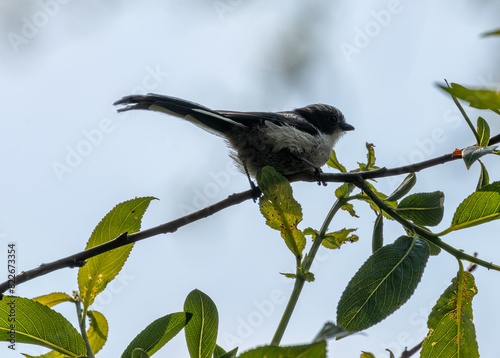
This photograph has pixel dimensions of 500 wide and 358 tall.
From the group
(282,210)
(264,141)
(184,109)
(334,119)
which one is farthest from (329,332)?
(334,119)

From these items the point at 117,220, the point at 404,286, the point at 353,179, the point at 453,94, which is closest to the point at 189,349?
the point at 117,220

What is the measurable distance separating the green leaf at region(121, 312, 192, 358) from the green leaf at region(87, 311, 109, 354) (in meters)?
0.43

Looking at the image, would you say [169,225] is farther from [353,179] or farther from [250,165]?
[250,165]

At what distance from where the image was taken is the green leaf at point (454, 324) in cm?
207

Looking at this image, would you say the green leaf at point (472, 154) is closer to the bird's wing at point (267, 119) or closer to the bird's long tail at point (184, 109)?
the bird's long tail at point (184, 109)

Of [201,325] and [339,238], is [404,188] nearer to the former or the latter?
[339,238]

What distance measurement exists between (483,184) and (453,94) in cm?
152

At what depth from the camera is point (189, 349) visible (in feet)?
6.08

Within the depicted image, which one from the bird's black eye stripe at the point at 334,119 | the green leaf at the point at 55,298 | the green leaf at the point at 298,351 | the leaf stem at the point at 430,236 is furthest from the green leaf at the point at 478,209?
the bird's black eye stripe at the point at 334,119

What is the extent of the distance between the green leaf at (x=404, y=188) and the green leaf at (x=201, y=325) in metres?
0.99

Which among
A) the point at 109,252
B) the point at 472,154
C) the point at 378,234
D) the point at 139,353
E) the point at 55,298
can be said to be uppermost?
the point at 109,252

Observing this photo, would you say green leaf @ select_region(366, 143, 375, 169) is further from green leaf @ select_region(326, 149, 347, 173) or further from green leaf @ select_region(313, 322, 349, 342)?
green leaf @ select_region(313, 322, 349, 342)

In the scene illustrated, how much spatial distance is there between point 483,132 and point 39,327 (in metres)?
1.99

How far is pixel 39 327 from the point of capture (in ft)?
6.13
